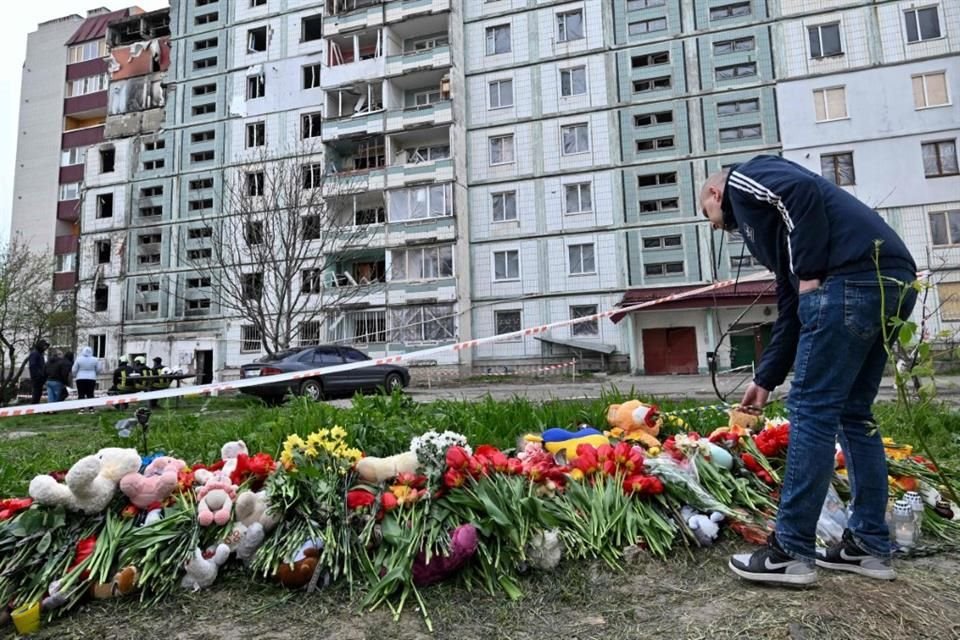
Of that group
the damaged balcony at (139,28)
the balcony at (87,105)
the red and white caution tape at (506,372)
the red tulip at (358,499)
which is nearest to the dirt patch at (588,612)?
the red tulip at (358,499)

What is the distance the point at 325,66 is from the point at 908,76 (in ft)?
91.2

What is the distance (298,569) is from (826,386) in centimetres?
213

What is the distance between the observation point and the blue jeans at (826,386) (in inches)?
84.1

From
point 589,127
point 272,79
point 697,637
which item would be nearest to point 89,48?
point 272,79

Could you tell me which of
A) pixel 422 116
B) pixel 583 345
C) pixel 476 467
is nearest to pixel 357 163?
pixel 422 116

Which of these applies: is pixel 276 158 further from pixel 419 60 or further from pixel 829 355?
pixel 829 355

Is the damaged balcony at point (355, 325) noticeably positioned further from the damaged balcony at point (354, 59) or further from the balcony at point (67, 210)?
the balcony at point (67, 210)

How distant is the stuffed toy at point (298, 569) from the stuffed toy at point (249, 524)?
179mm

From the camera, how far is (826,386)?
2172 millimetres

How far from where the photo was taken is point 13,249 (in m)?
23.7

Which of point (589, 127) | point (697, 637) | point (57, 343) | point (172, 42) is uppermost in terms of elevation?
point (172, 42)

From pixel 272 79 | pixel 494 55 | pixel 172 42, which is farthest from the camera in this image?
pixel 172 42

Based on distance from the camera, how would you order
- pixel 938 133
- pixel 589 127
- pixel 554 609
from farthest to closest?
1. pixel 589 127
2. pixel 938 133
3. pixel 554 609

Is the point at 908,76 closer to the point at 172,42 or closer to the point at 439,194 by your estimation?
the point at 439,194
